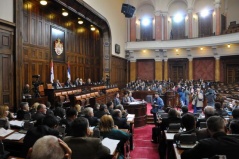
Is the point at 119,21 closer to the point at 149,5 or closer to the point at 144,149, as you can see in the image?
the point at 149,5

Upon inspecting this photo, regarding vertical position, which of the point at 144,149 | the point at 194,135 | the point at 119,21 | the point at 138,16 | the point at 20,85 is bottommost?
the point at 144,149

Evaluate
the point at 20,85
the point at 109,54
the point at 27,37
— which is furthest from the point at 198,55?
the point at 20,85

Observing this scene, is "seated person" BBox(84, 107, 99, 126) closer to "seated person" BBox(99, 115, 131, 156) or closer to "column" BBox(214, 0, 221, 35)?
"seated person" BBox(99, 115, 131, 156)

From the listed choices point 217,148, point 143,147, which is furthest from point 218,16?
point 217,148

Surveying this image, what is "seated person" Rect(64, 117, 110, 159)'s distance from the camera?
8.63ft

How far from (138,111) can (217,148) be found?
6.98m

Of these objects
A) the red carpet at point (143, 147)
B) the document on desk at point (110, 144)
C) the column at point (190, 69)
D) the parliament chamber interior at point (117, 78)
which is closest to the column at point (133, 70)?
the parliament chamber interior at point (117, 78)

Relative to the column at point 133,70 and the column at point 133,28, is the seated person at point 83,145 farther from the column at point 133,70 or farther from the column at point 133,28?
the column at point 133,28

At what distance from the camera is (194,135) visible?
3.11 m

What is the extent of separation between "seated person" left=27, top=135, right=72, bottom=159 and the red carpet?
433cm

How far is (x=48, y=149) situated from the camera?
1576 millimetres

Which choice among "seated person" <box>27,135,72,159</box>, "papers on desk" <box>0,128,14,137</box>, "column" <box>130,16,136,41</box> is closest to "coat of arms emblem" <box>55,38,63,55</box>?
"papers on desk" <box>0,128,14,137</box>

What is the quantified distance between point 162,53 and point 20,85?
15555mm

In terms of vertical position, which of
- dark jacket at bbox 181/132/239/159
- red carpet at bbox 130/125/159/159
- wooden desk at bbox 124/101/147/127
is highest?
dark jacket at bbox 181/132/239/159
